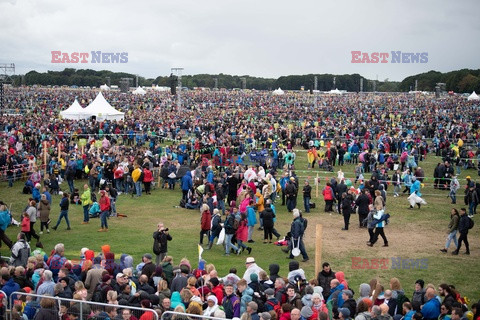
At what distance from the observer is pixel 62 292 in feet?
32.1

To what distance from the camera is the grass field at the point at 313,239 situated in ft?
47.0

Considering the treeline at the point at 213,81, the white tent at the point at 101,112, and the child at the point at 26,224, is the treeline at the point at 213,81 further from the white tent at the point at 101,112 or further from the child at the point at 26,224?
the child at the point at 26,224

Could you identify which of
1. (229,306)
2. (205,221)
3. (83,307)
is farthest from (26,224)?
(229,306)

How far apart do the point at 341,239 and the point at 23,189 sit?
1346 centimetres

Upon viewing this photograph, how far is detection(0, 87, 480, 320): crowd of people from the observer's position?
379 inches

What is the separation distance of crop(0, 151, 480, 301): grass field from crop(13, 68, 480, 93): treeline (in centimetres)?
10567

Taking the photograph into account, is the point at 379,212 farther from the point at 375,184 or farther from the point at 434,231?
the point at 375,184

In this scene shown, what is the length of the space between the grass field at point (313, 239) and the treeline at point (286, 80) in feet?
347

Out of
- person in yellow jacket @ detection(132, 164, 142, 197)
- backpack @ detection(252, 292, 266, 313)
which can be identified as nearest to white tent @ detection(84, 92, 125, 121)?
person in yellow jacket @ detection(132, 164, 142, 197)

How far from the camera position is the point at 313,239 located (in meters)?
17.6

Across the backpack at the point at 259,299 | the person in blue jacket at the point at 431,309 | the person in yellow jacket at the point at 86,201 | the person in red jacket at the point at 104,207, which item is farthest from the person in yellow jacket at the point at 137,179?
the person in blue jacket at the point at 431,309

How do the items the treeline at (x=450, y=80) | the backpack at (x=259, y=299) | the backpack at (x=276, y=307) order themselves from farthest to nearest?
the treeline at (x=450, y=80) → the backpack at (x=259, y=299) → the backpack at (x=276, y=307)

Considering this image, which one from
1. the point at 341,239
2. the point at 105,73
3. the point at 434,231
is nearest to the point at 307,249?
the point at 341,239

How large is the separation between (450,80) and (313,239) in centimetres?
12029
